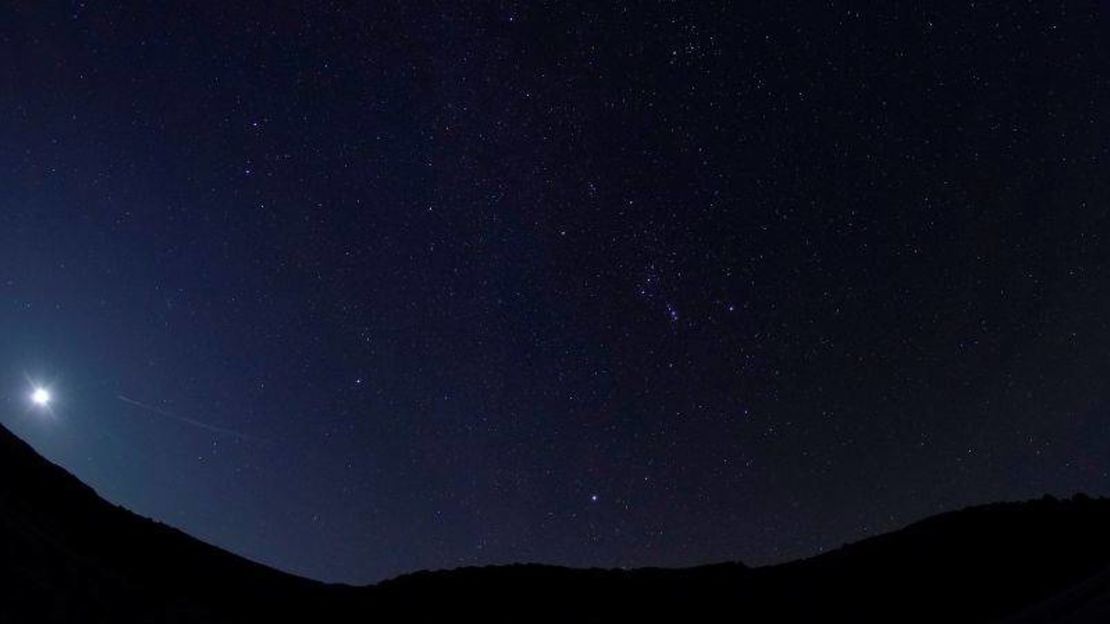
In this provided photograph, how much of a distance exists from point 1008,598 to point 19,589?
10.9 meters

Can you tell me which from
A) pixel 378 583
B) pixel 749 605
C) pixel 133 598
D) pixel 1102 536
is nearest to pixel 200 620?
pixel 133 598

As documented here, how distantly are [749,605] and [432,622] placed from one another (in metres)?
5.13

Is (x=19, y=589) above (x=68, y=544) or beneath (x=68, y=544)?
beneath

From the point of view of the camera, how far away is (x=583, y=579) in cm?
1251

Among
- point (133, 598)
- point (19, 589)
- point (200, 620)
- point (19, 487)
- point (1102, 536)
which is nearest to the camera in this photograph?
point (19, 589)

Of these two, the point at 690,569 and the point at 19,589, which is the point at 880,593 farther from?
the point at 19,589

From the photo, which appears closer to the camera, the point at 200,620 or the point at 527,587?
the point at 200,620

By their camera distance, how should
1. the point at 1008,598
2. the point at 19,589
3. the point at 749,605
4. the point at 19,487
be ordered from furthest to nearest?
the point at 749,605, the point at 1008,598, the point at 19,487, the point at 19,589

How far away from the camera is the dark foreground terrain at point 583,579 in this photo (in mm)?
6105

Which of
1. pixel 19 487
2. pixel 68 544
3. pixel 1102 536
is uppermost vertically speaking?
pixel 19 487

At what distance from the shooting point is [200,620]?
21.2 ft

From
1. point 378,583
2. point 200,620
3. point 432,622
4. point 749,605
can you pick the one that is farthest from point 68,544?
point 749,605

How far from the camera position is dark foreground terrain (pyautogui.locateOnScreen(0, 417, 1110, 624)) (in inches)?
240

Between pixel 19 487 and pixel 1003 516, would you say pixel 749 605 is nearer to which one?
pixel 1003 516
